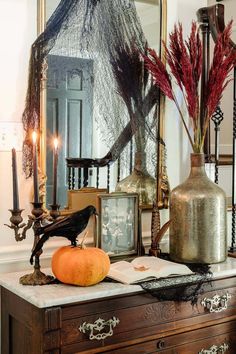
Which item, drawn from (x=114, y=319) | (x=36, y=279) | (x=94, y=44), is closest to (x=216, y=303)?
(x=114, y=319)

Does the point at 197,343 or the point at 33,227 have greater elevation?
the point at 33,227

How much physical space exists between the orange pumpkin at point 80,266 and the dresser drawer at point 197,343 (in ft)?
0.89

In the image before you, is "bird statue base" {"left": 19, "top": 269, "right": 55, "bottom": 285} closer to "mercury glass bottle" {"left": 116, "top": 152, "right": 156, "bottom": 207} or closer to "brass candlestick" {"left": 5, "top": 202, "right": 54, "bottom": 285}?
"brass candlestick" {"left": 5, "top": 202, "right": 54, "bottom": 285}

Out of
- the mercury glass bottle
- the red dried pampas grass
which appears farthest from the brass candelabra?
the red dried pampas grass

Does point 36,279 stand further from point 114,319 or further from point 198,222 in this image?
point 198,222

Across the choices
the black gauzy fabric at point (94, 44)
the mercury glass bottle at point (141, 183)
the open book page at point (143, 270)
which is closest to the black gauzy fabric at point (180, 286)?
the open book page at point (143, 270)

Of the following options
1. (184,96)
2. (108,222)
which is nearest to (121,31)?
(184,96)

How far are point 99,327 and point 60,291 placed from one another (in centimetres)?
19

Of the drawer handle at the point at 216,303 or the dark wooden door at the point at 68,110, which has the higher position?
the dark wooden door at the point at 68,110

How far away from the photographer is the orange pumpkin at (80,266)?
6.33ft

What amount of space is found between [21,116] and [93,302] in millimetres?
811

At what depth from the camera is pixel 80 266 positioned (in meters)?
1.92

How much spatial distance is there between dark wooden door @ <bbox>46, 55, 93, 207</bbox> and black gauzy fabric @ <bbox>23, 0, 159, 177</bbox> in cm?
4

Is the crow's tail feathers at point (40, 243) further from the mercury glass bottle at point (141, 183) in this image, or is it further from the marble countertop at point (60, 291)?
the mercury glass bottle at point (141, 183)
